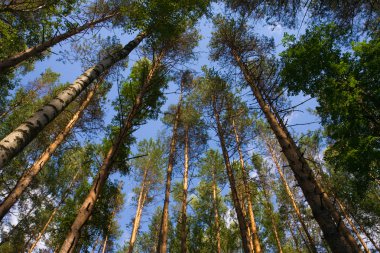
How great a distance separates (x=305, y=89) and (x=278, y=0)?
3851mm

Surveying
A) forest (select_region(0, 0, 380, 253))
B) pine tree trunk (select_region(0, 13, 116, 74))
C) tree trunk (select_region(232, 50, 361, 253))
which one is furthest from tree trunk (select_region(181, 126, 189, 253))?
pine tree trunk (select_region(0, 13, 116, 74))

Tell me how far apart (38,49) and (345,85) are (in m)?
11.0

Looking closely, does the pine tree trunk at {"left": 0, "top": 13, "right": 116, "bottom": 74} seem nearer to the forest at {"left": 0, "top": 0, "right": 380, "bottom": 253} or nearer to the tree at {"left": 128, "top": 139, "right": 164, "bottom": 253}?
the forest at {"left": 0, "top": 0, "right": 380, "bottom": 253}

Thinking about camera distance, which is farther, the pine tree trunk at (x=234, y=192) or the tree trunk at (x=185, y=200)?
the tree trunk at (x=185, y=200)

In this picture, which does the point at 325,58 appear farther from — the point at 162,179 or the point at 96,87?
the point at 162,179

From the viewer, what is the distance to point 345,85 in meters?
9.24

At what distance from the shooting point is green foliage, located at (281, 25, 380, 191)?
895 cm

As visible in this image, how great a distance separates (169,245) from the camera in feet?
66.6

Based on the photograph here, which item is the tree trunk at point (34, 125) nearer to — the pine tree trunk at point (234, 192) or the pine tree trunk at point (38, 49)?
the pine tree trunk at point (38, 49)

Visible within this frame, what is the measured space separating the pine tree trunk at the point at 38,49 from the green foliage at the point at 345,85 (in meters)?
8.66

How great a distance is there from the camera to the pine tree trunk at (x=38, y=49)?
6348 millimetres

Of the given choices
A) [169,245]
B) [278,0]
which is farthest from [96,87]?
[169,245]

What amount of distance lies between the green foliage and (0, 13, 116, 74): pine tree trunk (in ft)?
28.4

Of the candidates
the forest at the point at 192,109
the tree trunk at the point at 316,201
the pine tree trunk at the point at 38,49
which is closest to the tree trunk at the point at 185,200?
the forest at the point at 192,109
